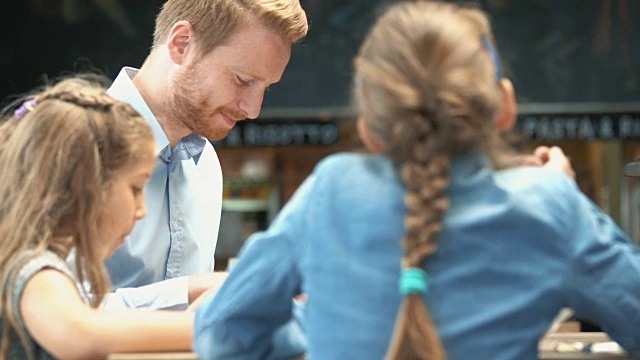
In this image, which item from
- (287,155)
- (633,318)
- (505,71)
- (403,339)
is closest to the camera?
(403,339)

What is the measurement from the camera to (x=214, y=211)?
2693mm

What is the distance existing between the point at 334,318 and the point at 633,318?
0.41m

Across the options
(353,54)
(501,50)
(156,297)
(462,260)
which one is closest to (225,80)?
(156,297)

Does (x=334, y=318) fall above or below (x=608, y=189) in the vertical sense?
above

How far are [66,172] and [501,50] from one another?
4.70 meters

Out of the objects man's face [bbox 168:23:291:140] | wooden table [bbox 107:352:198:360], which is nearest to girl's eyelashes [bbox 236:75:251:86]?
man's face [bbox 168:23:291:140]

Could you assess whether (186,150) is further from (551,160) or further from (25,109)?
(551,160)

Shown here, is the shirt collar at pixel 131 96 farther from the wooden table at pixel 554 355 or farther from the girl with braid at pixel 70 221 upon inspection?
the wooden table at pixel 554 355

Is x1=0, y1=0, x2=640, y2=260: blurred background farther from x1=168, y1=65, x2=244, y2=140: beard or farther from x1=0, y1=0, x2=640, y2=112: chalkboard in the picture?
x1=168, y1=65, x2=244, y2=140: beard

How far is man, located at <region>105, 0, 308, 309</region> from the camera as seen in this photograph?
8.47 ft

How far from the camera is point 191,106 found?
2654 millimetres

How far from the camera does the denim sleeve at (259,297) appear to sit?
142 cm

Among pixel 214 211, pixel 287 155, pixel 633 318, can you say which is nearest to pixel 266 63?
pixel 214 211

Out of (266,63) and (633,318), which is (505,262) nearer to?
(633,318)
